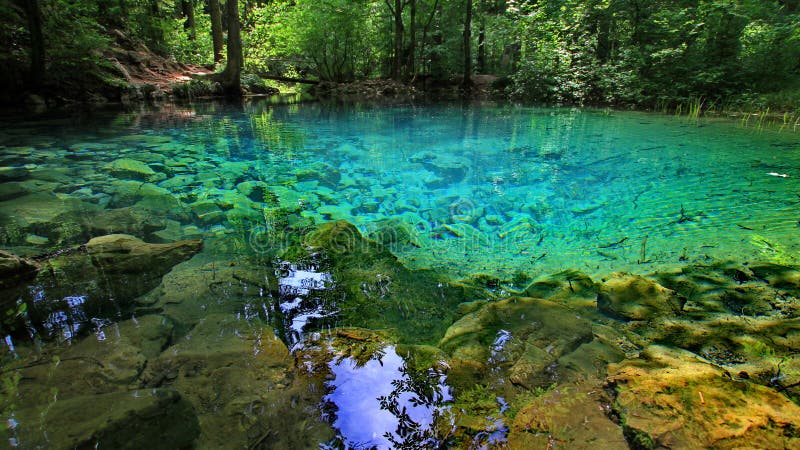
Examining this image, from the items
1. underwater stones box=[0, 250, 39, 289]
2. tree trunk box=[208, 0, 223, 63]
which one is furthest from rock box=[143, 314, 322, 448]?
tree trunk box=[208, 0, 223, 63]

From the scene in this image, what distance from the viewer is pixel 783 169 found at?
6.22m

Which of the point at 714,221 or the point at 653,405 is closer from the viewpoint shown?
the point at 653,405

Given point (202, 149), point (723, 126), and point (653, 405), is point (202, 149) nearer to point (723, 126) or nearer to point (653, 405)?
point (653, 405)

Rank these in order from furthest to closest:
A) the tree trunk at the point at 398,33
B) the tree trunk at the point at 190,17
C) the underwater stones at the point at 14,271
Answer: the tree trunk at the point at 190,17
the tree trunk at the point at 398,33
the underwater stones at the point at 14,271

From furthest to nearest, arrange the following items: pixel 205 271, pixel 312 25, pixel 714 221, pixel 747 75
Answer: pixel 312 25
pixel 747 75
pixel 714 221
pixel 205 271

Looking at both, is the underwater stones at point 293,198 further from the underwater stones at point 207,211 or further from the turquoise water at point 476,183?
the underwater stones at point 207,211

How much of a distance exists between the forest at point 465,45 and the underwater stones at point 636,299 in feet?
44.4

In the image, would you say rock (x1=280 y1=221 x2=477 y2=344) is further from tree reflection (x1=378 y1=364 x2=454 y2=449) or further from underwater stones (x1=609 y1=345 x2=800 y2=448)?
underwater stones (x1=609 y1=345 x2=800 y2=448)

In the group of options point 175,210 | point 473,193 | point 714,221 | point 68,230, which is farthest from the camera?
point 473,193

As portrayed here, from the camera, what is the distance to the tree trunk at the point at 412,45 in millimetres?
21562

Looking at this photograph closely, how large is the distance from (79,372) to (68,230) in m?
2.83

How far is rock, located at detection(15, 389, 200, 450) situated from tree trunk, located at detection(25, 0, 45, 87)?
1479 centimetres

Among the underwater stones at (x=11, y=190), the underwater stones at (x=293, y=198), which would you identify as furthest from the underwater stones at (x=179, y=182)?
the underwater stones at (x=11, y=190)

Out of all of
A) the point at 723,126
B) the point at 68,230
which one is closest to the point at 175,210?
the point at 68,230
